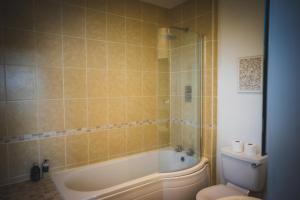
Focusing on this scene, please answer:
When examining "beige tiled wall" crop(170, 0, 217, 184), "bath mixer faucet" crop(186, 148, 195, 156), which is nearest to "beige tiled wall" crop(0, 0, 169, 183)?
"bath mixer faucet" crop(186, 148, 195, 156)

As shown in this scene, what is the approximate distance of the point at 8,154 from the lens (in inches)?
69.4

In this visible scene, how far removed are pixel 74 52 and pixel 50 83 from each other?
432mm

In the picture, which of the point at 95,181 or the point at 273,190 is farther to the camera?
the point at 95,181

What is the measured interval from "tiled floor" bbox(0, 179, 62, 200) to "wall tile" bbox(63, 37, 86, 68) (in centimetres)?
123

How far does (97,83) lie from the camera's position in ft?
7.35

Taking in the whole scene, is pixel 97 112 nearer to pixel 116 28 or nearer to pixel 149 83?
pixel 149 83

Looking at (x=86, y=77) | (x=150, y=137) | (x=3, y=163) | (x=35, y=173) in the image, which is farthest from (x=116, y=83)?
(x=3, y=163)

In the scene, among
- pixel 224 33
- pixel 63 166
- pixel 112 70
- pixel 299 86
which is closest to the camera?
pixel 299 86

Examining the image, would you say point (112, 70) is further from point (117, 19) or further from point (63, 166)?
point (63, 166)

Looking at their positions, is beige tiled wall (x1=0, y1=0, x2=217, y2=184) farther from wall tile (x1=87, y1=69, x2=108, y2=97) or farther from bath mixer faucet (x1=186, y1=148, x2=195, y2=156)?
bath mixer faucet (x1=186, y1=148, x2=195, y2=156)

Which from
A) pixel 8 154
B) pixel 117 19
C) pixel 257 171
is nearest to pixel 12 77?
pixel 8 154

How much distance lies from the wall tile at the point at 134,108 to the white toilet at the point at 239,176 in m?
1.18

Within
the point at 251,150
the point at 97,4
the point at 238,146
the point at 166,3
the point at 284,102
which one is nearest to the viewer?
the point at 284,102

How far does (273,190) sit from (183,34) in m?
2.15
